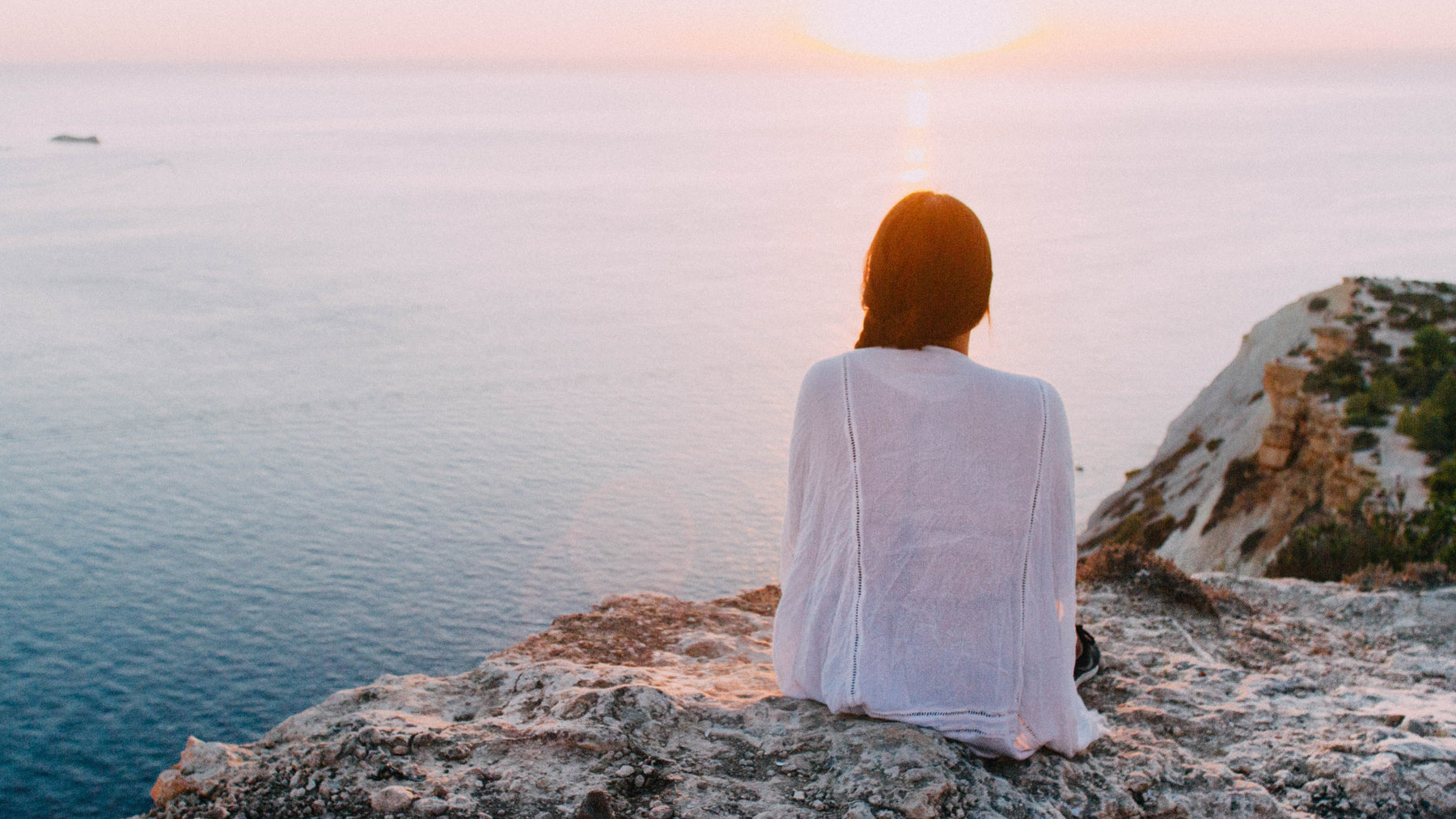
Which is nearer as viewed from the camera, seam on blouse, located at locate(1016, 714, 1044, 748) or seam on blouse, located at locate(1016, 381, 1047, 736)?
seam on blouse, located at locate(1016, 381, 1047, 736)

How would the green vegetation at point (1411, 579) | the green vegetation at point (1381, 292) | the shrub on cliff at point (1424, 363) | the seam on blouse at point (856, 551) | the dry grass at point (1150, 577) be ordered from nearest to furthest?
1. the seam on blouse at point (856, 551)
2. the dry grass at point (1150, 577)
3. the green vegetation at point (1411, 579)
4. the shrub on cliff at point (1424, 363)
5. the green vegetation at point (1381, 292)

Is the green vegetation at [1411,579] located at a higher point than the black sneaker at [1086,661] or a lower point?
lower

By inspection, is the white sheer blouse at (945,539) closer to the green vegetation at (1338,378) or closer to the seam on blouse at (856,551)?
the seam on blouse at (856,551)

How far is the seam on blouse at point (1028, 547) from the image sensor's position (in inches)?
138

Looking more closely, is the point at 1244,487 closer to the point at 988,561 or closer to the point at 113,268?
the point at 988,561

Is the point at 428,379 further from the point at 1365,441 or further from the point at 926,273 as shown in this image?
the point at 926,273

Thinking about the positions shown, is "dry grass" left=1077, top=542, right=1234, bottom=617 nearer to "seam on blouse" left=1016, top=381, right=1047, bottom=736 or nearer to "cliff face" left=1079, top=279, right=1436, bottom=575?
"seam on blouse" left=1016, top=381, right=1047, bottom=736

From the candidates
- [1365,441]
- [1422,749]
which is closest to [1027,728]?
[1422,749]

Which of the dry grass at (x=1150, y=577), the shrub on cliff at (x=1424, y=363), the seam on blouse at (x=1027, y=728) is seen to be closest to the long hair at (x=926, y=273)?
the seam on blouse at (x=1027, y=728)

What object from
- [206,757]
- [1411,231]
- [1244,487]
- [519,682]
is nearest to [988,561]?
[519,682]

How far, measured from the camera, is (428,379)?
Result: 42.1 metres

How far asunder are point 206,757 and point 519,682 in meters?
1.33

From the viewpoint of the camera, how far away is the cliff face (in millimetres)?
17844

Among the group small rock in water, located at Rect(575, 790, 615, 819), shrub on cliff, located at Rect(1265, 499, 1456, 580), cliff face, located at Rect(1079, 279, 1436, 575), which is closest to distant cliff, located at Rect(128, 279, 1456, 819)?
small rock in water, located at Rect(575, 790, 615, 819)
